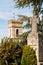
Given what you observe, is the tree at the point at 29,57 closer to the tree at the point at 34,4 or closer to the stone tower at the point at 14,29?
the tree at the point at 34,4

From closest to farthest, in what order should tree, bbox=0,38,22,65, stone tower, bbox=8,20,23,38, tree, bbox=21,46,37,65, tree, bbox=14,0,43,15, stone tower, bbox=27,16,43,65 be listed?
tree, bbox=14,0,43,15 → tree, bbox=21,46,37,65 → stone tower, bbox=27,16,43,65 → tree, bbox=0,38,22,65 → stone tower, bbox=8,20,23,38

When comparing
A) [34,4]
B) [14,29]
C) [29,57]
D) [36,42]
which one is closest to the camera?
[34,4]

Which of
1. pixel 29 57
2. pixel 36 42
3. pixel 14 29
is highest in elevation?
pixel 36 42

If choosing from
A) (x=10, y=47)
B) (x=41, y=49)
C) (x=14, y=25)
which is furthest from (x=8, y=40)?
(x=14, y=25)

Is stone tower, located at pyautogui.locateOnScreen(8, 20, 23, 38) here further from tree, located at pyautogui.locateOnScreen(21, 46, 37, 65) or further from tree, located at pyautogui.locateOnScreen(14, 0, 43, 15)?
tree, located at pyautogui.locateOnScreen(14, 0, 43, 15)

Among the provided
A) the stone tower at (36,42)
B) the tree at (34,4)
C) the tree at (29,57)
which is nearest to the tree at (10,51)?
the stone tower at (36,42)

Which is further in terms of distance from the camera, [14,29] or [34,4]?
[14,29]

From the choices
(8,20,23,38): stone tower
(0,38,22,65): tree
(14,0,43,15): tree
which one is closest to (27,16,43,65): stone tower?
(0,38,22,65): tree

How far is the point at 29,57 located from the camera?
28578 mm

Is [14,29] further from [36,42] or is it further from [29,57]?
[29,57]

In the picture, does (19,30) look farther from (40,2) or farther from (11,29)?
(40,2)

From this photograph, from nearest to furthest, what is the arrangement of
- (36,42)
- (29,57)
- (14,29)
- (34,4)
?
(34,4) < (29,57) < (36,42) < (14,29)

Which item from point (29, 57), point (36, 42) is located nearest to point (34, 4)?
point (29, 57)

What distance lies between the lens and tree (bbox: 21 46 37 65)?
28500 mm
